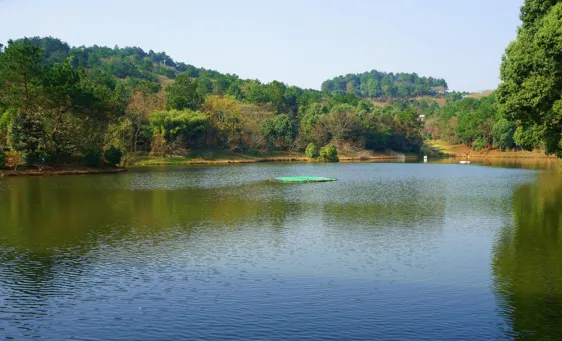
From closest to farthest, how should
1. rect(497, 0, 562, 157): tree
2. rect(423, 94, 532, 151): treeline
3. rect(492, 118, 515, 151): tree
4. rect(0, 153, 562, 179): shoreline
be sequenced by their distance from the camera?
1. rect(497, 0, 562, 157): tree
2. rect(0, 153, 562, 179): shoreline
3. rect(492, 118, 515, 151): tree
4. rect(423, 94, 532, 151): treeline

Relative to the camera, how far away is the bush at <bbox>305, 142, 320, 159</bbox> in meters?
110

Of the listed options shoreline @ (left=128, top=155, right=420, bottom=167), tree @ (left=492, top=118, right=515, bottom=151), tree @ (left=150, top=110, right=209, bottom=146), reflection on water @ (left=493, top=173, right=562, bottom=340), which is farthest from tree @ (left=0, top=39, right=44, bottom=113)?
tree @ (left=492, top=118, right=515, bottom=151)

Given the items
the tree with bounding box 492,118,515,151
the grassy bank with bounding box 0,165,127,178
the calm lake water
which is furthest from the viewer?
the tree with bounding box 492,118,515,151

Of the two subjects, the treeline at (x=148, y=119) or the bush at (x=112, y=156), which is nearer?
the treeline at (x=148, y=119)

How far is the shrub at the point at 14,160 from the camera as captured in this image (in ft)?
208

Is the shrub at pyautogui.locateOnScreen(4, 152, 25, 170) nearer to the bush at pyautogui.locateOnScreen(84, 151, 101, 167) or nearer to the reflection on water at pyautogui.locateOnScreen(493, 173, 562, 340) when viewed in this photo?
→ the bush at pyautogui.locateOnScreen(84, 151, 101, 167)

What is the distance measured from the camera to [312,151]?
110312 mm

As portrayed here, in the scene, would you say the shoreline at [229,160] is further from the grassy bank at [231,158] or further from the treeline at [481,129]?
the treeline at [481,129]

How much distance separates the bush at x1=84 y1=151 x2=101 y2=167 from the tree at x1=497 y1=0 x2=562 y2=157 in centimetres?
5186

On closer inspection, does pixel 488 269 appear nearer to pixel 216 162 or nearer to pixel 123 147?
pixel 123 147

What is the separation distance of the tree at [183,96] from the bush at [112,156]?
1276 inches

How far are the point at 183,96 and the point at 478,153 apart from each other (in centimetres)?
7766

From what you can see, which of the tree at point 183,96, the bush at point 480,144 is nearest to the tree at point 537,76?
the tree at point 183,96

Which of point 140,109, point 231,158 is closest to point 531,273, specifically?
point 140,109
